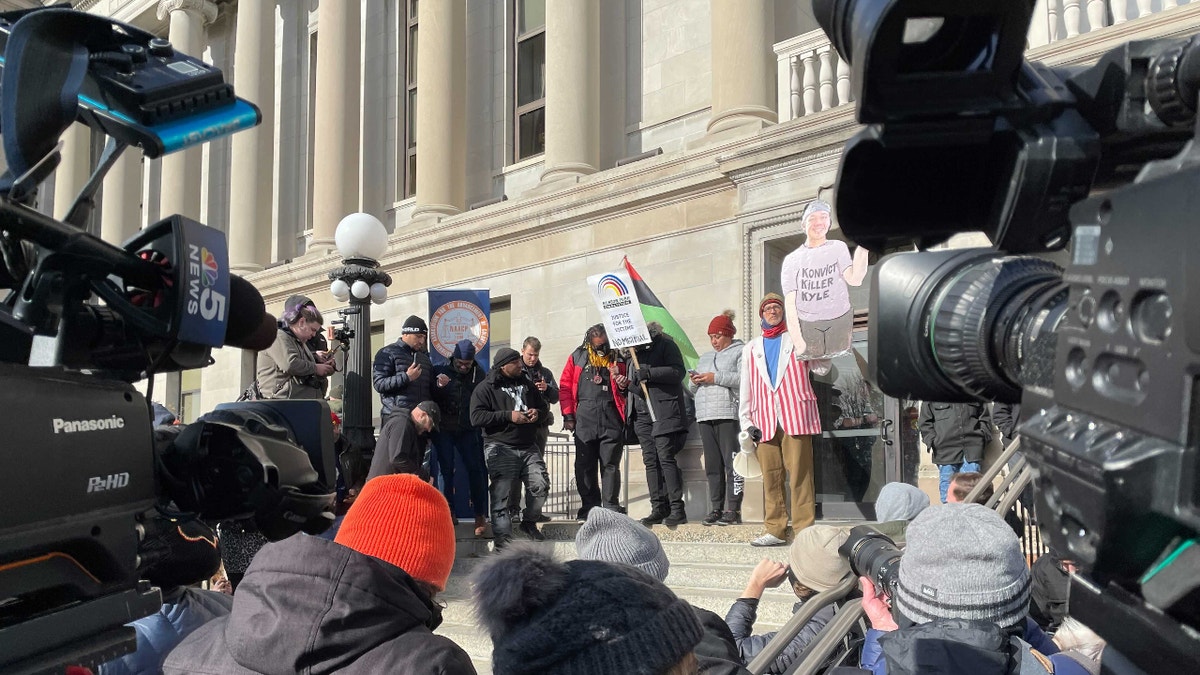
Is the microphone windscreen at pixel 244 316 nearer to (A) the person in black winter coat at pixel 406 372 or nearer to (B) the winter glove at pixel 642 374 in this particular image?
(B) the winter glove at pixel 642 374

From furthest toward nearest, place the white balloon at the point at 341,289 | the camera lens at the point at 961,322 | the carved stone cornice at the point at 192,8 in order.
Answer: the carved stone cornice at the point at 192,8 < the white balloon at the point at 341,289 < the camera lens at the point at 961,322

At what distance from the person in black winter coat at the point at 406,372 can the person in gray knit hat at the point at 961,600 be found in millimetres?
7174

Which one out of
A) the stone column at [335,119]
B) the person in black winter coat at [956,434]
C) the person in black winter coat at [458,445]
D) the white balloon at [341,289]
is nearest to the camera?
the person in black winter coat at [956,434]

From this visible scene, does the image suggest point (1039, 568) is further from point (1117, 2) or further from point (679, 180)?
point (679, 180)

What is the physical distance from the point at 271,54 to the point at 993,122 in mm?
23607

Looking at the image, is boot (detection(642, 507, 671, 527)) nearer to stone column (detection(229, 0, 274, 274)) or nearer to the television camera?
the television camera

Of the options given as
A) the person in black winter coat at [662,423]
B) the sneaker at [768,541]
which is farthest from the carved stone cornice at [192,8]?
the sneaker at [768,541]

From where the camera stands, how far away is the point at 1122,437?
3.19 feet

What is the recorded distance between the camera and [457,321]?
35.4 ft

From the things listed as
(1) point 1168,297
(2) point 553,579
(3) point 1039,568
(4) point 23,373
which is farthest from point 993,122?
(3) point 1039,568

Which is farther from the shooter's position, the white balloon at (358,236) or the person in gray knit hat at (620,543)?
the white balloon at (358,236)

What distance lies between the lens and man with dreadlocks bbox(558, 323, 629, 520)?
940 centimetres

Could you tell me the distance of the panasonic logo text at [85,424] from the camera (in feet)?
4.70

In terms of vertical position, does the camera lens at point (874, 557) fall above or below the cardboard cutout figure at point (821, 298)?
below
